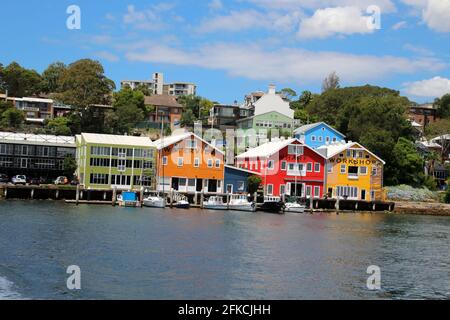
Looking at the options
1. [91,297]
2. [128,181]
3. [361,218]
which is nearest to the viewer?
[91,297]

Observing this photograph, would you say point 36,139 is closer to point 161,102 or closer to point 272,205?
point 272,205

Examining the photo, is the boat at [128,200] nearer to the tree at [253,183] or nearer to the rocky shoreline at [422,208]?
the tree at [253,183]

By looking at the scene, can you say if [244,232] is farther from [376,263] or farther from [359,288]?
[359,288]

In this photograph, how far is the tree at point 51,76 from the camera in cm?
14438

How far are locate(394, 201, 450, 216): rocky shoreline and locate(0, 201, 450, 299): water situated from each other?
76.9 feet

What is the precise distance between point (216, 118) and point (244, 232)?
223 feet

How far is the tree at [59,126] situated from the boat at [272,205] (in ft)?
121

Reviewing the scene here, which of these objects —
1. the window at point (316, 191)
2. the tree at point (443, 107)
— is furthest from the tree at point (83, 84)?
the tree at point (443, 107)

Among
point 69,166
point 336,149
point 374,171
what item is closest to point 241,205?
point 336,149

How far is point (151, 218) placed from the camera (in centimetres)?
6109

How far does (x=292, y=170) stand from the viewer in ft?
285

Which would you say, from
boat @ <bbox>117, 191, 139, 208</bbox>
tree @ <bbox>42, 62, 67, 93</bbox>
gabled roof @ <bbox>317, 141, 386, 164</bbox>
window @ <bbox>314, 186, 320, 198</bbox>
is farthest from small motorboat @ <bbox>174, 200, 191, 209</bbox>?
tree @ <bbox>42, 62, 67, 93</bbox>

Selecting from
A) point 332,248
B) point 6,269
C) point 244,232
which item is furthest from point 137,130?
point 6,269

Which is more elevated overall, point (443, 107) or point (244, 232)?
point (443, 107)
